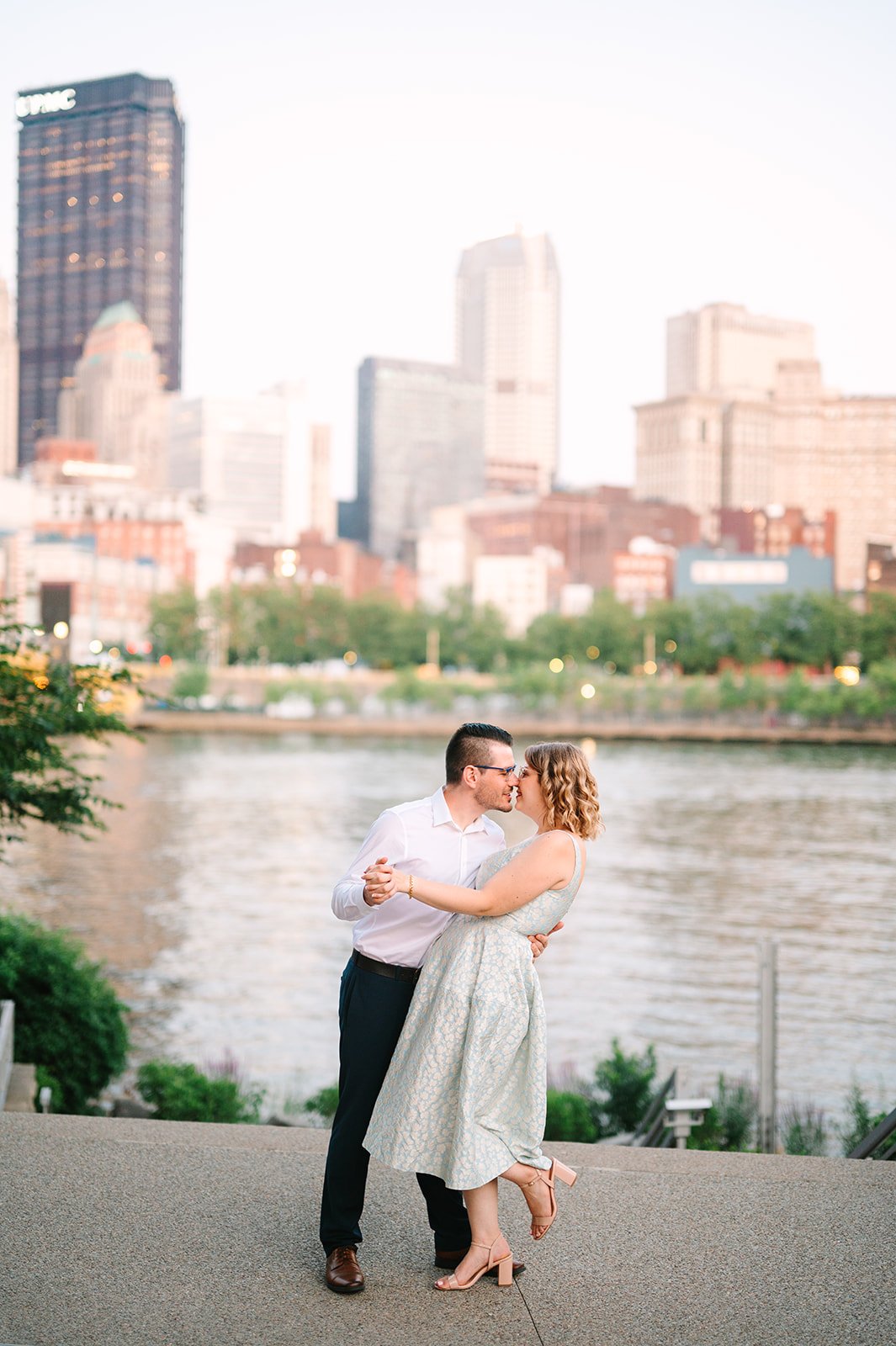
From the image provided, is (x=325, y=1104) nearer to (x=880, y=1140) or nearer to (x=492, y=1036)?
(x=880, y=1140)

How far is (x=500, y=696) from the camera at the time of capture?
356 feet

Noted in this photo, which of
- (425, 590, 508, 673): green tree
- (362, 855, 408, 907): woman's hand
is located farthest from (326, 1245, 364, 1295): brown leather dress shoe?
(425, 590, 508, 673): green tree

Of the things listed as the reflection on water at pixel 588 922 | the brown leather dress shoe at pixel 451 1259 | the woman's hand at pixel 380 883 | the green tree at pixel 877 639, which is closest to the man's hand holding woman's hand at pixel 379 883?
the woman's hand at pixel 380 883

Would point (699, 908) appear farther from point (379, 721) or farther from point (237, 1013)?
point (379, 721)

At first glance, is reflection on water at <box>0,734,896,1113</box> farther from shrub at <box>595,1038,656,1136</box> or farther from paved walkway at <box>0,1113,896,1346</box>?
paved walkway at <box>0,1113,896,1346</box>

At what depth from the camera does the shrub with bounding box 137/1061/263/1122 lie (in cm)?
880

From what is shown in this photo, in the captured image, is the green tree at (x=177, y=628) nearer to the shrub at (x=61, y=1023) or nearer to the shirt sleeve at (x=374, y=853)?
the shrub at (x=61, y=1023)

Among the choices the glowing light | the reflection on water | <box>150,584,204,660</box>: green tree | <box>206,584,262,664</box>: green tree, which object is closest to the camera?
the reflection on water

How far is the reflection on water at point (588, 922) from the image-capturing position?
15.3 meters

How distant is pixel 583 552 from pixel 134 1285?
17860 cm

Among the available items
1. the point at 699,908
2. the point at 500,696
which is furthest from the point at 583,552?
the point at 699,908

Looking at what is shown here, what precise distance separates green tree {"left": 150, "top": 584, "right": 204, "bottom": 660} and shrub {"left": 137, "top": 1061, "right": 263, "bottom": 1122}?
375ft

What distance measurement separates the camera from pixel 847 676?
349ft

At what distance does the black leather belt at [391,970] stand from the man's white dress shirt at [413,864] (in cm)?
2
